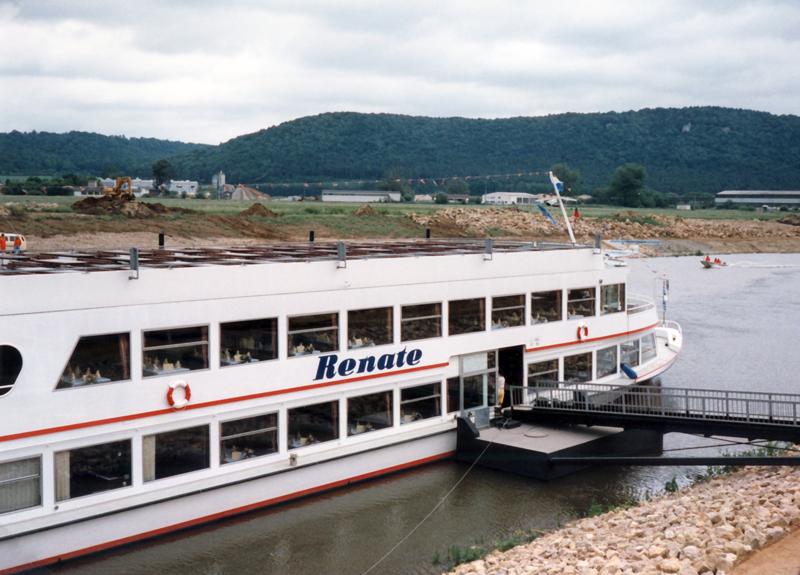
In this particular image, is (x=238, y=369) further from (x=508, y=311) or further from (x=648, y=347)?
(x=648, y=347)

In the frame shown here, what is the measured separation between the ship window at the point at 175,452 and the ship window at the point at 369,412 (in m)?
2.88

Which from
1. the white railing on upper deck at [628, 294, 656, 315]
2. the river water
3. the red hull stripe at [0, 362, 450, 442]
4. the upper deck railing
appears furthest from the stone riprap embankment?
the white railing on upper deck at [628, 294, 656, 315]

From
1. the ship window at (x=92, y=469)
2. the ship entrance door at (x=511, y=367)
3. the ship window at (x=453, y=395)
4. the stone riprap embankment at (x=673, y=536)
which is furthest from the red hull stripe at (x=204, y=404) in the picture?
the stone riprap embankment at (x=673, y=536)

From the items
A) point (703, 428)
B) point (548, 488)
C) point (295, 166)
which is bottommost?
point (548, 488)

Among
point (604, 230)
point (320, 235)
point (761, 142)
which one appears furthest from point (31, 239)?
point (761, 142)

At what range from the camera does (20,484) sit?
9.89 m

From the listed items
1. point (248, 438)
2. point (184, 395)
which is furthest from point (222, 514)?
point (184, 395)

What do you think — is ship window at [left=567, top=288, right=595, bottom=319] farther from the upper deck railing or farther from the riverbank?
the riverbank

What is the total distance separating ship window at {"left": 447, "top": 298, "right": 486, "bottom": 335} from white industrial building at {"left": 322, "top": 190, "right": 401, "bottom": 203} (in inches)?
2962

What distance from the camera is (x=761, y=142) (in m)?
154

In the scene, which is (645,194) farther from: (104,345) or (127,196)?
(104,345)

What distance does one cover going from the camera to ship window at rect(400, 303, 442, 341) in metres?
14.4

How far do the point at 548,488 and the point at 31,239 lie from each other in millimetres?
35485

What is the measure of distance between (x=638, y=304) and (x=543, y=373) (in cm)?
588
